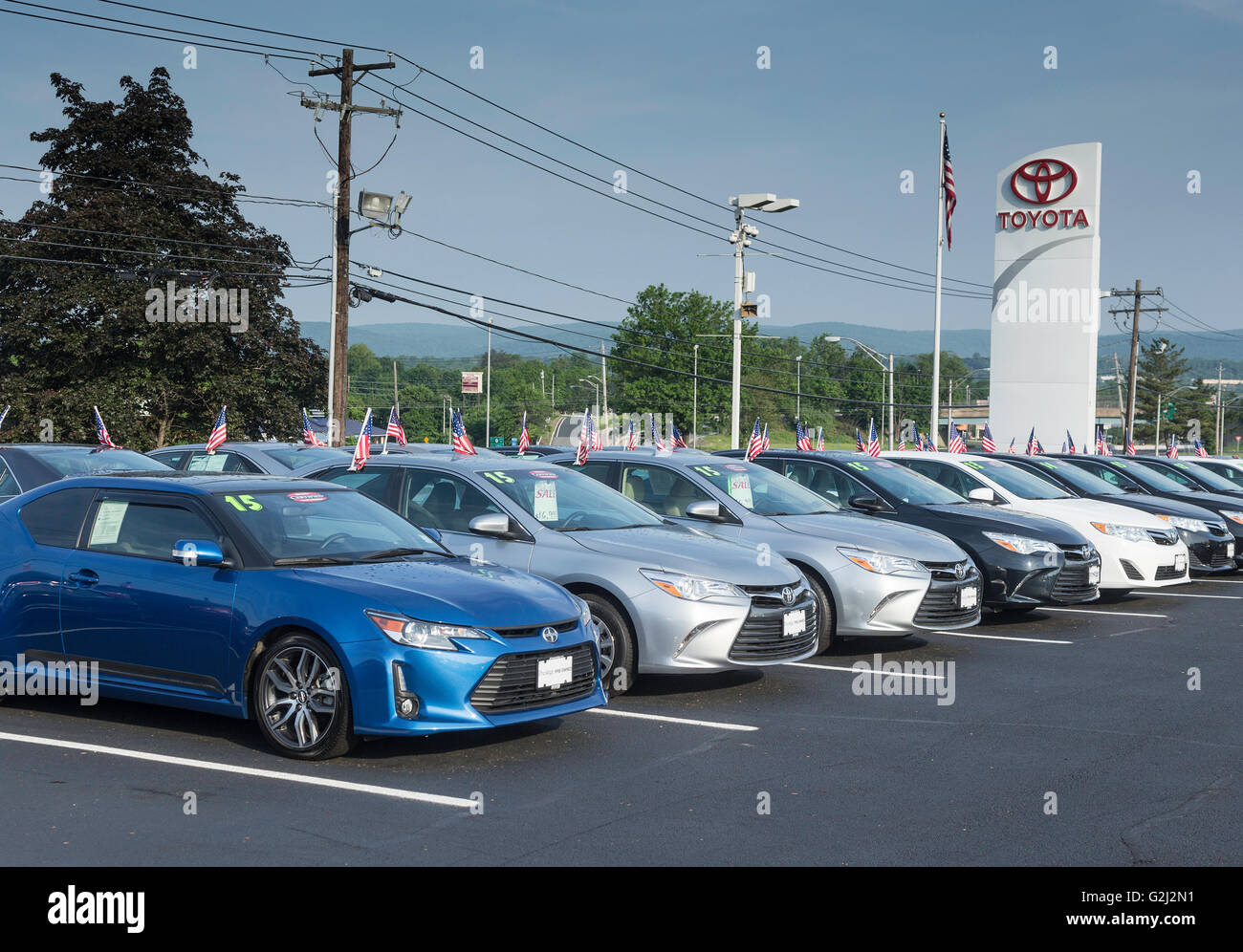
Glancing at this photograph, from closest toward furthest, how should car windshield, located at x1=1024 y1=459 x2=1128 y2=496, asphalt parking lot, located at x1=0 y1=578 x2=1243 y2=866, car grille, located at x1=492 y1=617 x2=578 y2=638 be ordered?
asphalt parking lot, located at x1=0 y1=578 x2=1243 y2=866, car grille, located at x1=492 y1=617 x2=578 y2=638, car windshield, located at x1=1024 y1=459 x2=1128 y2=496

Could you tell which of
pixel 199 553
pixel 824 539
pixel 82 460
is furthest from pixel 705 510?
pixel 82 460

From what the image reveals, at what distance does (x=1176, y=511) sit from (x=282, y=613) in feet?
43.4

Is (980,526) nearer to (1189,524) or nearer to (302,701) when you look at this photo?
(1189,524)

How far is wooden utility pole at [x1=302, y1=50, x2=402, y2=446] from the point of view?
A: 2684cm

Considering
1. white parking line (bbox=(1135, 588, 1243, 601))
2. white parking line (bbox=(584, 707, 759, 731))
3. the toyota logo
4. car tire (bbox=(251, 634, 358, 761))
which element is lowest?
white parking line (bbox=(584, 707, 759, 731))

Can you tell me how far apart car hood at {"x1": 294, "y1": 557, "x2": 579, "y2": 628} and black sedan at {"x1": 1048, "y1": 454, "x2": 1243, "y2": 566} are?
13.5m

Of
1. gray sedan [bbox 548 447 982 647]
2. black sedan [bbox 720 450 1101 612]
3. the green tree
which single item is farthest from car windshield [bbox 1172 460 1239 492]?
the green tree

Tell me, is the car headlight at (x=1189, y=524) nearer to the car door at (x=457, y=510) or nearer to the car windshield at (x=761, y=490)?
the car windshield at (x=761, y=490)

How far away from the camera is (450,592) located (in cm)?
671

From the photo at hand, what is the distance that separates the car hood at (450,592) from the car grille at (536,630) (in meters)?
0.02

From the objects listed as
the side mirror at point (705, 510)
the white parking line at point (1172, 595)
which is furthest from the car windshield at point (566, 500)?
the white parking line at point (1172, 595)

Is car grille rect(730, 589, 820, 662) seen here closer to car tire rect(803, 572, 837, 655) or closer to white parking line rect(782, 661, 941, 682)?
white parking line rect(782, 661, 941, 682)

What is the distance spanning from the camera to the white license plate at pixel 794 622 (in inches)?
338

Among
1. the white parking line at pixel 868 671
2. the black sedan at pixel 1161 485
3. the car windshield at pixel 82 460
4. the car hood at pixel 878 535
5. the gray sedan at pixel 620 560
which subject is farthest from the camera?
the black sedan at pixel 1161 485
